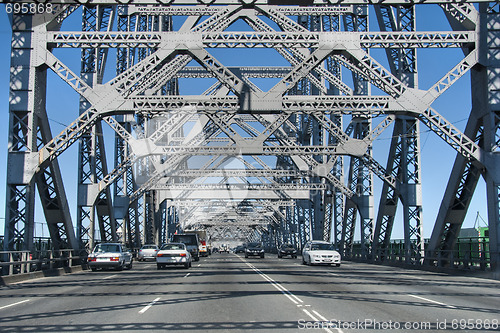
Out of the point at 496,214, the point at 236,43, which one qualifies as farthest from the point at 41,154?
the point at 496,214

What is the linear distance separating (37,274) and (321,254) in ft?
58.1

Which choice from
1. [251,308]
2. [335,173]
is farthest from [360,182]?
[251,308]

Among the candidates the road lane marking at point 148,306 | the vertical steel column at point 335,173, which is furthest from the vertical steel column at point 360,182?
the road lane marking at point 148,306

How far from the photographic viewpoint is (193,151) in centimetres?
3797

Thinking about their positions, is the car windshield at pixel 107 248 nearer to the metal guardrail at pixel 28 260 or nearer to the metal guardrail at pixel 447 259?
the metal guardrail at pixel 28 260

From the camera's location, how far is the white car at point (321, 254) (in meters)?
36.2

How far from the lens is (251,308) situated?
43.3ft

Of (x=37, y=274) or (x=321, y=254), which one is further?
(x=321, y=254)

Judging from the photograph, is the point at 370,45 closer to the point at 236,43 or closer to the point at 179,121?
the point at 236,43

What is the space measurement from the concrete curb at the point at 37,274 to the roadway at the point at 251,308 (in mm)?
1402

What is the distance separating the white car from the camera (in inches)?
1425

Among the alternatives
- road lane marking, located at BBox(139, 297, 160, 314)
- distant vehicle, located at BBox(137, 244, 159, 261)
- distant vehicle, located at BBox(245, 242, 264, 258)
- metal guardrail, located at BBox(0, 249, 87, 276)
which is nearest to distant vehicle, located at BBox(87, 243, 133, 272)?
metal guardrail, located at BBox(0, 249, 87, 276)

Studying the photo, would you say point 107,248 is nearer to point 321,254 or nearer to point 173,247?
point 173,247

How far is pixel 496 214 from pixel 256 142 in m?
13.8
